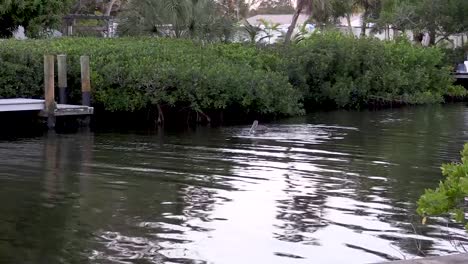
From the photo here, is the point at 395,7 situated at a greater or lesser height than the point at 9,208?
greater

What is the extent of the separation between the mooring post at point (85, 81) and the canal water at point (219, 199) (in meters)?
2.32

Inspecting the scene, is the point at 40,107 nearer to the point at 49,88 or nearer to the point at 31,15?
the point at 49,88

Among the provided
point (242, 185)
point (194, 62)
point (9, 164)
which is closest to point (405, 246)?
point (242, 185)

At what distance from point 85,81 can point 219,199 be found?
1234 cm

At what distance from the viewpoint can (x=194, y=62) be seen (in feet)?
88.6

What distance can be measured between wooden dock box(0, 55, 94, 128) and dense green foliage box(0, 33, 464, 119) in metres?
0.91

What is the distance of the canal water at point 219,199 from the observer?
979 centimetres

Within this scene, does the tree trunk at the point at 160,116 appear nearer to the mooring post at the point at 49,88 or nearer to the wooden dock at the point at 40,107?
the wooden dock at the point at 40,107

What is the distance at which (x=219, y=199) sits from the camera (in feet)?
41.7

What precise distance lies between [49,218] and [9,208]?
38.8 inches

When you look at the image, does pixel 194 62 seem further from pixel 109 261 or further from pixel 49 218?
pixel 109 261

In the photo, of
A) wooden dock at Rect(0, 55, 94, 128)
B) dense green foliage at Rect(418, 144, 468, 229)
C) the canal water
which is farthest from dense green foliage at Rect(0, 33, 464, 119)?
dense green foliage at Rect(418, 144, 468, 229)

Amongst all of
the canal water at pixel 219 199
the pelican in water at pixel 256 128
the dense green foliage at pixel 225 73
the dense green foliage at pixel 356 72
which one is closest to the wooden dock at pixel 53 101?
the dense green foliage at pixel 225 73

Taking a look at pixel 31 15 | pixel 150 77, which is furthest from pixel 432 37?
pixel 150 77
